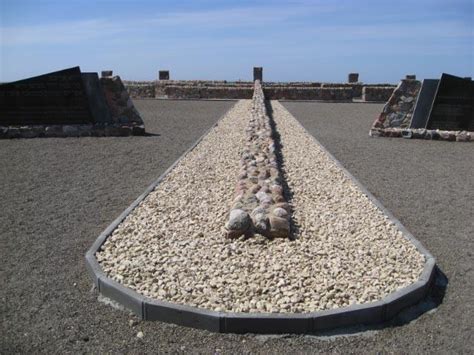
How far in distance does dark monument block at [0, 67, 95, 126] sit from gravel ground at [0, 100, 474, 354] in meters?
0.90

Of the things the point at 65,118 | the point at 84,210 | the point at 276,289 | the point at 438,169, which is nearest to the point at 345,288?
the point at 276,289

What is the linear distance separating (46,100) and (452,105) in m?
10.1

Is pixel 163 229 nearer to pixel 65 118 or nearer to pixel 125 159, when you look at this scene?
pixel 125 159

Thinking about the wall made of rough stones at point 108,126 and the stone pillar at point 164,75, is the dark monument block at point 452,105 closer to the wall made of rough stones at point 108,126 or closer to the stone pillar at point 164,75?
the wall made of rough stones at point 108,126

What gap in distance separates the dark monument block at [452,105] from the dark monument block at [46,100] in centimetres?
882

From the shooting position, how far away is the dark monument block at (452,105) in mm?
12062

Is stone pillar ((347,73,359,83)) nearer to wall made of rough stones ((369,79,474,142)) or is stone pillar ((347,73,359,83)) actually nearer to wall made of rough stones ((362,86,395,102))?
wall made of rough stones ((362,86,395,102))

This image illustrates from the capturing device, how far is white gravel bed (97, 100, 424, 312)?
3.67 metres

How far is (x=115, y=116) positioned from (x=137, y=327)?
33.0ft

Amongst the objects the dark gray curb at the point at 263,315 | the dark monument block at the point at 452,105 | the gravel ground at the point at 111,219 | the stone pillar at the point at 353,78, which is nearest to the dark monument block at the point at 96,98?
the gravel ground at the point at 111,219

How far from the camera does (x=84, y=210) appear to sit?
19.8ft

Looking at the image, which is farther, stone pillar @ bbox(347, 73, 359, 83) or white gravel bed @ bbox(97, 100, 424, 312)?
stone pillar @ bbox(347, 73, 359, 83)

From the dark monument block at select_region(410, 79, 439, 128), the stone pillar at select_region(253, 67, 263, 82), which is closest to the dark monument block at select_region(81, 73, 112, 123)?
the dark monument block at select_region(410, 79, 439, 128)

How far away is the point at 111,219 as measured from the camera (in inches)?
225
